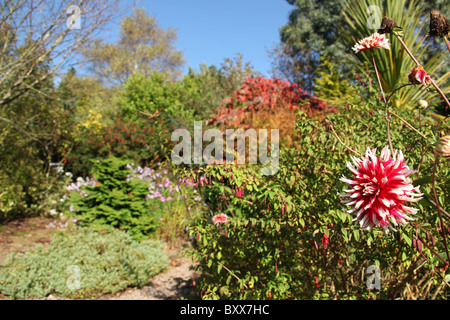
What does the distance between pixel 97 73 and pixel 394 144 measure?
2442 cm

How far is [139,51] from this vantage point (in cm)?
2252

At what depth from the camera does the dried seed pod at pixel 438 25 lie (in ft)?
2.74

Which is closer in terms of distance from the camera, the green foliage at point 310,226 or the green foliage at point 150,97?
the green foliage at point 310,226

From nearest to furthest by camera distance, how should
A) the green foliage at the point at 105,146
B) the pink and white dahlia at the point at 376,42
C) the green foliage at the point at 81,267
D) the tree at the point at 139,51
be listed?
1. the pink and white dahlia at the point at 376,42
2. the green foliage at the point at 81,267
3. the green foliage at the point at 105,146
4. the tree at the point at 139,51

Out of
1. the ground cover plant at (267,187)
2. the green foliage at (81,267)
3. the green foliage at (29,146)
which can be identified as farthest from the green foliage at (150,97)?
the green foliage at (81,267)

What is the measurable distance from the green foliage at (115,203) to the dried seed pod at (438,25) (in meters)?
4.22

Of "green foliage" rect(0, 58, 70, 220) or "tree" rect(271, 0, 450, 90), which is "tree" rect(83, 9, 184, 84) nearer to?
"tree" rect(271, 0, 450, 90)

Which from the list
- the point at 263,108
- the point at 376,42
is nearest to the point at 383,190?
the point at 376,42

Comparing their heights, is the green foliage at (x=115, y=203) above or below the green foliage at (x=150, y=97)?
below

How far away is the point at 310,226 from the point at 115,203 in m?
3.34

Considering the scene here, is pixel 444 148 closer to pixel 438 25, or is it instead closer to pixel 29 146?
pixel 438 25

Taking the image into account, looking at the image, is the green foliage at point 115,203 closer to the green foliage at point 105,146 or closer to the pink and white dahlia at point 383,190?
the green foliage at point 105,146


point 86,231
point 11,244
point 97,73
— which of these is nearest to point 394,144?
point 86,231
